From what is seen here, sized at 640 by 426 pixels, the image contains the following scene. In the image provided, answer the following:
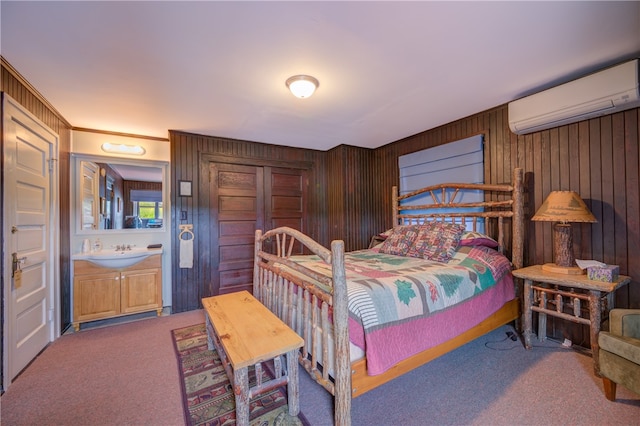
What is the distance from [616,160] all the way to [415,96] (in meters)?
1.72

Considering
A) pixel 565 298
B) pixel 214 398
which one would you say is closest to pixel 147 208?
pixel 214 398

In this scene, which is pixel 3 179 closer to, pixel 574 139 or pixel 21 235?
pixel 21 235

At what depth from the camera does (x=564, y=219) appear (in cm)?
210

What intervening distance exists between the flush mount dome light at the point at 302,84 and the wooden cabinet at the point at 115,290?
2.65 meters

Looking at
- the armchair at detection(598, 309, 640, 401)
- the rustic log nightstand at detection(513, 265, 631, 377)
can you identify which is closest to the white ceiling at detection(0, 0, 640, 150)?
the rustic log nightstand at detection(513, 265, 631, 377)

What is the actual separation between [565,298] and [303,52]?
10.2 feet

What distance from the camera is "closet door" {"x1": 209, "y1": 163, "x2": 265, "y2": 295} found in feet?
12.4

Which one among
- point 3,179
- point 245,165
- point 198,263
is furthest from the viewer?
point 245,165

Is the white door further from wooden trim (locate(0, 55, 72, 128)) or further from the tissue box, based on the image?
the tissue box

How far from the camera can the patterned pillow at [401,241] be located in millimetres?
2974

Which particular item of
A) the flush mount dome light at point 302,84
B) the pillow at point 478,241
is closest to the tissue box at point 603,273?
the pillow at point 478,241

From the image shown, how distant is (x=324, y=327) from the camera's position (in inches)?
61.4

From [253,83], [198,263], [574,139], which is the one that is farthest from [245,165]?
[574,139]

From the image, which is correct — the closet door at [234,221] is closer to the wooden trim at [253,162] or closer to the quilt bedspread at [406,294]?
the wooden trim at [253,162]
